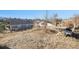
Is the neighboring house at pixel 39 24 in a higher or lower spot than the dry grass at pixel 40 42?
higher

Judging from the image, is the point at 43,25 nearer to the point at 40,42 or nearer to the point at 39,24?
the point at 39,24

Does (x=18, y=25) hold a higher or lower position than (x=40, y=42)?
higher

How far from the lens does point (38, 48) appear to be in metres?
2.92

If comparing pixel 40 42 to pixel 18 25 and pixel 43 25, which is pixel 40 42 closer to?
pixel 43 25

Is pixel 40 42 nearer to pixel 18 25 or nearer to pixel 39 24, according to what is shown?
pixel 39 24

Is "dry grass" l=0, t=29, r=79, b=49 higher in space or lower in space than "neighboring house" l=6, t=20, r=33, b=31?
lower

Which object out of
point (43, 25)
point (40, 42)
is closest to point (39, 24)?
point (43, 25)

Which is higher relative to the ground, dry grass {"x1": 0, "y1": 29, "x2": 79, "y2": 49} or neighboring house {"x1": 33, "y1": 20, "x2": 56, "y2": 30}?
neighboring house {"x1": 33, "y1": 20, "x2": 56, "y2": 30}

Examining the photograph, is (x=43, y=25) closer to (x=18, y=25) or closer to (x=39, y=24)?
(x=39, y=24)

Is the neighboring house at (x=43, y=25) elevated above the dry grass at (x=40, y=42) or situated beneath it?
elevated above

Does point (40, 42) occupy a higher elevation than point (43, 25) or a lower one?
lower

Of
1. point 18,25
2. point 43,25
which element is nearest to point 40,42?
point 43,25

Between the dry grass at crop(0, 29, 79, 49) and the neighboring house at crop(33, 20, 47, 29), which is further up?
the neighboring house at crop(33, 20, 47, 29)
